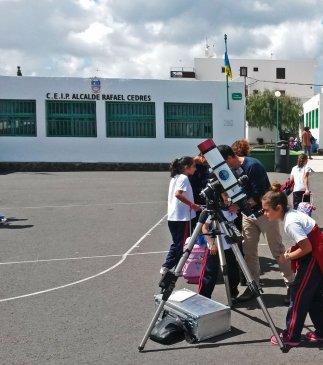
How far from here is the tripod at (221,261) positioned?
4.55 meters

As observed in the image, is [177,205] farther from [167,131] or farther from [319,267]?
[167,131]

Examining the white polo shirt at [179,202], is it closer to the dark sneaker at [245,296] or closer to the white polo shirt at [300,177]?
the dark sneaker at [245,296]

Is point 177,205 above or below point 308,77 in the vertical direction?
below

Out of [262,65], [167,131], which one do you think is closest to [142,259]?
[167,131]

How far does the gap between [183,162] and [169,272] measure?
2092mm

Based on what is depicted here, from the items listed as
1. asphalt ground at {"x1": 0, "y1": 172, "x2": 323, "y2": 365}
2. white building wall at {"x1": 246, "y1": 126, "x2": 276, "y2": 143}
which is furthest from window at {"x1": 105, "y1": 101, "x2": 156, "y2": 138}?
white building wall at {"x1": 246, "y1": 126, "x2": 276, "y2": 143}

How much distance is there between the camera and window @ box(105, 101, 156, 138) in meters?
25.8

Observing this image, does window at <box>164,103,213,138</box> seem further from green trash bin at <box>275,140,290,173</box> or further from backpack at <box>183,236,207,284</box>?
backpack at <box>183,236,207,284</box>

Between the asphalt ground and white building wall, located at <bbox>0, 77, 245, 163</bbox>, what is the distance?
41.8 ft

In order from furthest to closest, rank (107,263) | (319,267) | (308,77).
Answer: (308,77)
(107,263)
(319,267)

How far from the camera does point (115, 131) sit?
2589 cm

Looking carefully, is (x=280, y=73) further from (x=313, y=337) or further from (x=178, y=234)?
(x=313, y=337)

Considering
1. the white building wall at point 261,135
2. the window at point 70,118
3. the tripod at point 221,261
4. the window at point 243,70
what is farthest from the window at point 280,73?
the tripod at point 221,261

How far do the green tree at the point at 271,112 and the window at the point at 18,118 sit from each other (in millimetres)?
38067
